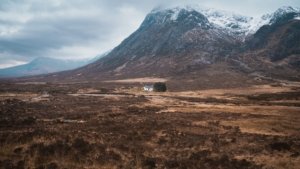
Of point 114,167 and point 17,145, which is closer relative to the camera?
point 114,167

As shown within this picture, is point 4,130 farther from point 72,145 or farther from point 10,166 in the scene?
point 10,166

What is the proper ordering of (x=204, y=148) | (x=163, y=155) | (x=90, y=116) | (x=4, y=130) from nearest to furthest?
(x=163, y=155) < (x=204, y=148) < (x=4, y=130) < (x=90, y=116)

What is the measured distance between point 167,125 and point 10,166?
26364 millimetres

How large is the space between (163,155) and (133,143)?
5.29m

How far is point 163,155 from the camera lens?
1182 inches

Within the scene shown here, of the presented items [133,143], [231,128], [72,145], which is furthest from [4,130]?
[231,128]

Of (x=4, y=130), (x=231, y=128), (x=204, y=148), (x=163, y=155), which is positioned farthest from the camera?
(x=231, y=128)

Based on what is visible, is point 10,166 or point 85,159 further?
point 85,159

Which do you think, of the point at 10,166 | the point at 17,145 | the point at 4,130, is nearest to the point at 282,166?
the point at 10,166

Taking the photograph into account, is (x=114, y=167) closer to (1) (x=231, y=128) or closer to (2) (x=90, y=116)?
(1) (x=231, y=128)

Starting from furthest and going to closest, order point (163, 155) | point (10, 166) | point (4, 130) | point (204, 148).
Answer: point (4, 130), point (204, 148), point (163, 155), point (10, 166)

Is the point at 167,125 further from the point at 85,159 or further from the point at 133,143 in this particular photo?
the point at 85,159

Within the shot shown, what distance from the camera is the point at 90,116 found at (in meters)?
57.1

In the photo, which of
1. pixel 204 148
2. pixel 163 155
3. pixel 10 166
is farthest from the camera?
pixel 204 148
